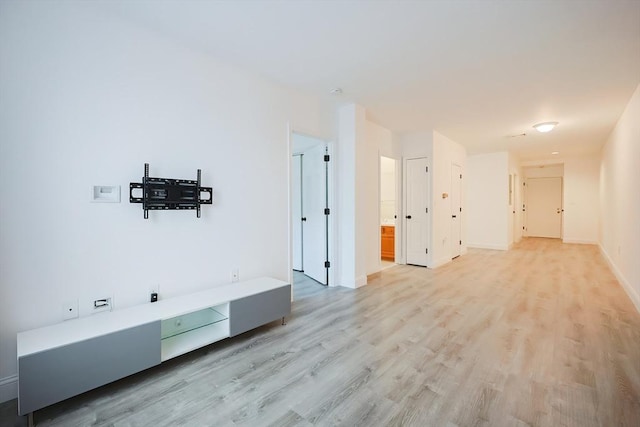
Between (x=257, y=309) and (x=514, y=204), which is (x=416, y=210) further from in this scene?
(x=514, y=204)

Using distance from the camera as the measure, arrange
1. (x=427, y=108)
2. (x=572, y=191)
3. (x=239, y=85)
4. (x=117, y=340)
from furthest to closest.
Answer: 1. (x=572, y=191)
2. (x=427, y=108)
3. (x=239, y=85)
4. (x=117, y=340)

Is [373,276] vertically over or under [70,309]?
under

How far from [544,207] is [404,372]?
1192cm

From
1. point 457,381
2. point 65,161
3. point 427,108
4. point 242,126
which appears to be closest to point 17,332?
point 65,161

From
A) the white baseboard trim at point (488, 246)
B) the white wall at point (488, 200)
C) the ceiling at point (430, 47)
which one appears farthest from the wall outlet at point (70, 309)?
the white baseboard trim at point (488, 246)

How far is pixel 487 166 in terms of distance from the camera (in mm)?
8305

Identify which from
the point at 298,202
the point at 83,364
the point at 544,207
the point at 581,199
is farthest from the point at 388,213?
the point at 544,207

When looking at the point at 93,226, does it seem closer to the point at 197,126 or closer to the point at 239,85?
the point at 197,126

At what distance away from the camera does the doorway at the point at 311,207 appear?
4465 millimetres

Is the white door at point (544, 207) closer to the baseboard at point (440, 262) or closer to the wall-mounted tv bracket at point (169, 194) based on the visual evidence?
the baseboard at point (440, 262)

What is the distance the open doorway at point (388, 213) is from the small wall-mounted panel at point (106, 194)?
478cm

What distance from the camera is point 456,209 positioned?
7.00 m

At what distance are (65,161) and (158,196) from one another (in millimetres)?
646

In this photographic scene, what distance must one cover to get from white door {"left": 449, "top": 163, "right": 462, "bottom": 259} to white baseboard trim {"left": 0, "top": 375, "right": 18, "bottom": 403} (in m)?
7.00
